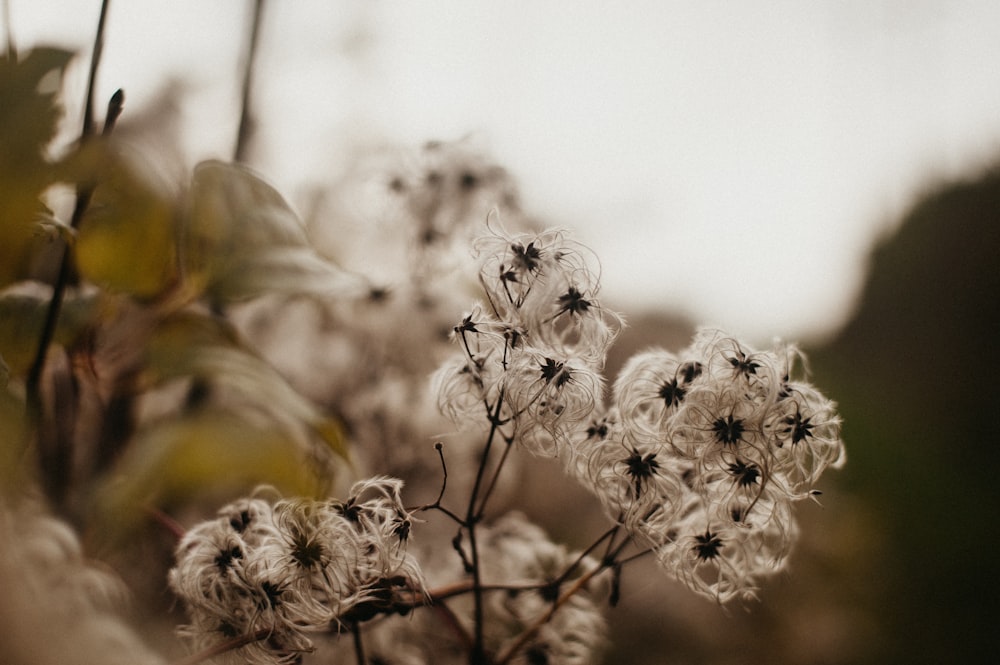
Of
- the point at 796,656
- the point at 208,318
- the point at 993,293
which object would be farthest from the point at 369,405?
the point at 993,293

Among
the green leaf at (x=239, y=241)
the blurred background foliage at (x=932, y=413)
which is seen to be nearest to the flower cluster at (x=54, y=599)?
the green leaf at (x=239, y=241)

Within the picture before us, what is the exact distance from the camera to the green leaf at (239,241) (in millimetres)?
345

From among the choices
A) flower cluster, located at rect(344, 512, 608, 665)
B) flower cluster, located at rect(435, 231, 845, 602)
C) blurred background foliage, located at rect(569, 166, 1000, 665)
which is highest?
flower cluster, located at rect(435, 231, 845, 602)

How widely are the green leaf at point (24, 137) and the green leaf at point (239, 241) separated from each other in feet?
0.23

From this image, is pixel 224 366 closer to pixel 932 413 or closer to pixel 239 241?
pixel 239 241

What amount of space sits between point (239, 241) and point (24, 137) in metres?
0.11

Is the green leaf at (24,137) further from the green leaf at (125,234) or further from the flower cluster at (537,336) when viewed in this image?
the flower cluster at (537,336)

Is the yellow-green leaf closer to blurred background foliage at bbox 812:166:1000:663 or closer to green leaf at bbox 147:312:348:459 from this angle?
green leaf at bbox 147:312:348:459

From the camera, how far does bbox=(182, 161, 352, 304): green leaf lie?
13.6 inches

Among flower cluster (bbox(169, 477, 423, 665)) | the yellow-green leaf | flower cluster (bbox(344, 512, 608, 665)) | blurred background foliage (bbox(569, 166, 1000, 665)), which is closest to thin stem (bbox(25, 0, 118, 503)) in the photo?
the yellow-green leaf

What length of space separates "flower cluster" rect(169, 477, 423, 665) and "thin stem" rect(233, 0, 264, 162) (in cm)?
34

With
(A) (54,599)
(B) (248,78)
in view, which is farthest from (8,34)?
(A) (54,599)

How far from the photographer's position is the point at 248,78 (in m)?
0.52

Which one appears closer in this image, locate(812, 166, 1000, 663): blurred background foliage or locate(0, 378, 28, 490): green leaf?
locate(0, 378, 28, 490): green leaf
